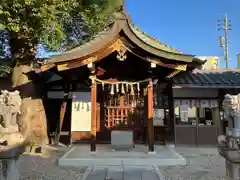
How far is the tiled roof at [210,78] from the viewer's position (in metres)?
12.9

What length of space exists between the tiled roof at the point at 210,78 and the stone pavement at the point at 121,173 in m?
5.76

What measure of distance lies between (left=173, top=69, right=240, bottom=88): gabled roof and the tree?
16.6 ft

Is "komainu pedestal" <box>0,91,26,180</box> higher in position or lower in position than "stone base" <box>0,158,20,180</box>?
higher

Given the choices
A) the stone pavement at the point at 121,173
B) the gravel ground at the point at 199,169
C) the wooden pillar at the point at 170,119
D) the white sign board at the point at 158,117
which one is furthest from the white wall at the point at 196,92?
the stone pavement at the point at 121,173

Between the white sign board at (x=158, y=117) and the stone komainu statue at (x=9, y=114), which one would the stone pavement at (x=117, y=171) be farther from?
the white sign board at (x=158, y=117)

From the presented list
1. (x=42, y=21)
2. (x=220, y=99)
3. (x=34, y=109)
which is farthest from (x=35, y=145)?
(x=220, y=99)

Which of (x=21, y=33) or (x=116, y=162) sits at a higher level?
(x=21, y=33)

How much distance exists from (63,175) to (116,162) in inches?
79.9

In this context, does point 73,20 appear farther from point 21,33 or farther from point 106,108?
Answer: point 106,108

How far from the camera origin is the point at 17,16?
9.96m

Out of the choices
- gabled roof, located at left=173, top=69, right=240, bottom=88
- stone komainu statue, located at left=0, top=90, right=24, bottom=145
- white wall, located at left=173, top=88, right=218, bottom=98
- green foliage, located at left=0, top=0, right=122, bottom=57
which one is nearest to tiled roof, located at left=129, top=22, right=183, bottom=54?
gabled roof, located at left=173, top=69, right=240, bottom=88

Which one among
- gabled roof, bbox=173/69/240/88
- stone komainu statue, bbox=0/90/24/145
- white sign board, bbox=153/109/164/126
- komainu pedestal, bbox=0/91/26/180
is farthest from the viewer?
white sign board, bbox=153/109/164/126

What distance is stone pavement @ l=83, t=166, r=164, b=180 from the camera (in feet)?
25.2

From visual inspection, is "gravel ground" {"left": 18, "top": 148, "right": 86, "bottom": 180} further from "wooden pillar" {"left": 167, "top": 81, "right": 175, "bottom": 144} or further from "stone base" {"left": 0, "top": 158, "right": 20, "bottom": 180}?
"wooden pillar" {"left": 167, "top": 81, "right": 175, "bottom": 144}
